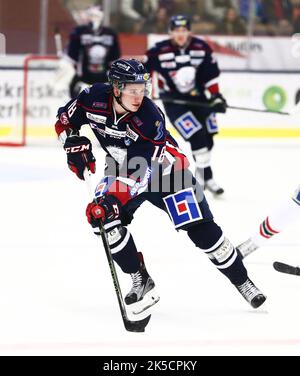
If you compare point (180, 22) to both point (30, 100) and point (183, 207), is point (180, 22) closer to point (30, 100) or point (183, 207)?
point (30, 100)

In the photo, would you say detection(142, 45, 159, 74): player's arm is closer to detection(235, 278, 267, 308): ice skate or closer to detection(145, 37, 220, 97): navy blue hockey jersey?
detection(145, 37, 220, 97): navy blue hockey jersey

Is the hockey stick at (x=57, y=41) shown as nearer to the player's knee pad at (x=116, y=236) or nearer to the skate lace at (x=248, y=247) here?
the skate lace at (x=248, y=247)

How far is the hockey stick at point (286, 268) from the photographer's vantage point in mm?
4926

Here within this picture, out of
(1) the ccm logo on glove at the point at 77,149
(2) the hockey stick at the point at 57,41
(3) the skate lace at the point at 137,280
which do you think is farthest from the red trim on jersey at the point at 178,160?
(2) the hockey stick at the point at 57,41

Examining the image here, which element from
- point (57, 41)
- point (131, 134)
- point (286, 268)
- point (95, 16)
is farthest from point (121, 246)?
point (57, 41)

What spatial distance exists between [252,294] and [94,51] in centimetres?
642

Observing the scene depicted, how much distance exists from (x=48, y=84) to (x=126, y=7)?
3.81 feet

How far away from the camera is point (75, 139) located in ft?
13.3

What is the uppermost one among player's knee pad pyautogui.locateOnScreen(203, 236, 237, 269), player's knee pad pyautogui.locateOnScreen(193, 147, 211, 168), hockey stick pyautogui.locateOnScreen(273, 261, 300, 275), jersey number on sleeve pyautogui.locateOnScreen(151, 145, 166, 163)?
jersey number on sleeve pyautogui.locateOnScreen(151, 145, 166, 163)

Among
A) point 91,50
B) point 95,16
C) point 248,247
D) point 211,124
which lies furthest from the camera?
point 91,50

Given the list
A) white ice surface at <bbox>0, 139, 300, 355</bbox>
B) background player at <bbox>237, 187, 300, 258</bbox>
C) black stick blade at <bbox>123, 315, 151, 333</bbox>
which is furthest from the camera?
background player at <bbox>237, 187, 300, 258</bbox>

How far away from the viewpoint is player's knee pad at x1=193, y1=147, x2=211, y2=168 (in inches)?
289

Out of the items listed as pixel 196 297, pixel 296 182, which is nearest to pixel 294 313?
pixel 196 297

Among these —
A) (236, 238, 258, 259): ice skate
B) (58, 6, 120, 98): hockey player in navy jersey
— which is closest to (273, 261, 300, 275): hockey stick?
(236, 238, 258, 259): ice skate
